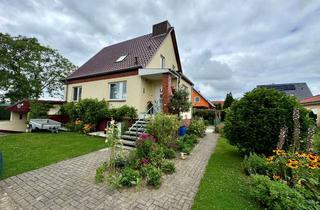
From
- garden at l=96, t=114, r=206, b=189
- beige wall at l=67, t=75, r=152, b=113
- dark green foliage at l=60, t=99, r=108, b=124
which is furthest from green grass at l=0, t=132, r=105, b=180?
beige wall at l=67, t=75, r=152, b=113

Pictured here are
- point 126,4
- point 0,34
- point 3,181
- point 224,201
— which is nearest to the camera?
point 224,201

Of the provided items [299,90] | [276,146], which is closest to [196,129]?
[276,146]

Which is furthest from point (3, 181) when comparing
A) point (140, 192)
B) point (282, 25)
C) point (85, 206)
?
point (282, 25)

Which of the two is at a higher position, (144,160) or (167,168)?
(144,160)

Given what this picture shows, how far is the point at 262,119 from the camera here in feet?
18.1

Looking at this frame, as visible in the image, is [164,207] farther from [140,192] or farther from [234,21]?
[234,21]

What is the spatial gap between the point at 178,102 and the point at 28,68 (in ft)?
73.9

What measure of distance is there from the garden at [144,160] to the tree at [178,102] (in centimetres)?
222

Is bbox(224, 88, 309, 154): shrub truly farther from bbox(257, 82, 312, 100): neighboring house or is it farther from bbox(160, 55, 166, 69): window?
bbox(257, 82, 312, 100): neighboring house

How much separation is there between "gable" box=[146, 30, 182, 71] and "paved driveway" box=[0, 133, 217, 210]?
8064 mm

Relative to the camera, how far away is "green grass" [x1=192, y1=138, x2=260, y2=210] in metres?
3.00

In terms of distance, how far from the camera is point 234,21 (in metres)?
8.54

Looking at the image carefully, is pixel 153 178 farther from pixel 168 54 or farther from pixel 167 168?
pixel 168 54

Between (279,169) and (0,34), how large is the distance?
2869 cm
